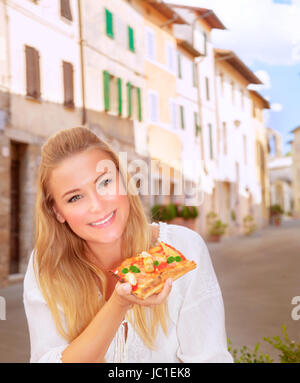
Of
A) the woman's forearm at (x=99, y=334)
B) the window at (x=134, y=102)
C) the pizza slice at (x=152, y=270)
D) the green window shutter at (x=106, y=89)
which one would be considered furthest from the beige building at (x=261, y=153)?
the woman's forearm at (x=99, y=334)

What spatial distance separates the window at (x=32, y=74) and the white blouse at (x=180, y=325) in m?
0.86

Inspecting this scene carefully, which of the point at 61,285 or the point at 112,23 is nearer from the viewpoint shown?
the point at 61,285

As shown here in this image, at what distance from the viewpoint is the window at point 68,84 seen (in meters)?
1.96

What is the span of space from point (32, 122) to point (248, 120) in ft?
3.13

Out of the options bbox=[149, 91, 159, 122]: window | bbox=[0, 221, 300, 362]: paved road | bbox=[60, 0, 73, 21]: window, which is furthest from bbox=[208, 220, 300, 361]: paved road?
bbox=[60, 0, 73, 21]: window

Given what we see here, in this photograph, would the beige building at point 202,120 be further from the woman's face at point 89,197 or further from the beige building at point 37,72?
the woman's face at point 89,197

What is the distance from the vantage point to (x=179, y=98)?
203cm

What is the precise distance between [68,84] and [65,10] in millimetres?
304

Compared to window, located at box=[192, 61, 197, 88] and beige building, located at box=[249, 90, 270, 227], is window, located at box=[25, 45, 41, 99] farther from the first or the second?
beige building, located at box=[249, 90, 270, 227]

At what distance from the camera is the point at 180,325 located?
1354 millimetres

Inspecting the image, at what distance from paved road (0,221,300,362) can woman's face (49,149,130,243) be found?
73 centimetres

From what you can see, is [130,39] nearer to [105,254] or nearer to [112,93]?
[112,93]

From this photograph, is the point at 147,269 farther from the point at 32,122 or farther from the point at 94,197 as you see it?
the point at 32,122
